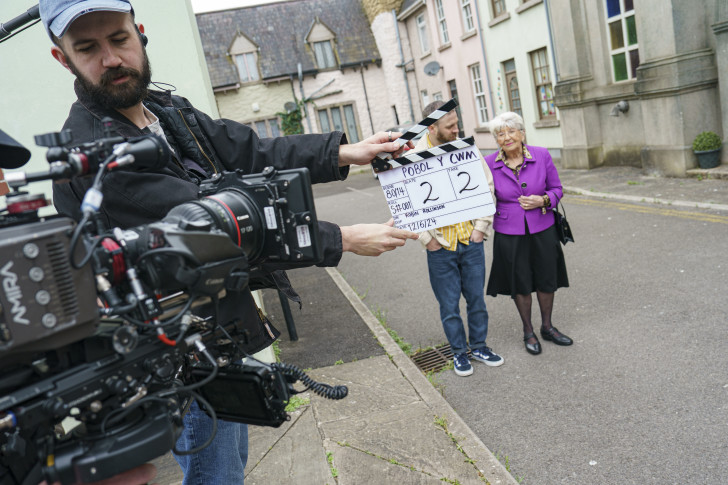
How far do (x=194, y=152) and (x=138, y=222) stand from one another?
1.45ft

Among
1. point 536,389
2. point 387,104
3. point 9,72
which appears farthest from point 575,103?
point 387,104

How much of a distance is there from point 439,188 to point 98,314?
8.86 feet

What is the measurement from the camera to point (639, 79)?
38.8 ft

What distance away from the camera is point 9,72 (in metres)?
4.26

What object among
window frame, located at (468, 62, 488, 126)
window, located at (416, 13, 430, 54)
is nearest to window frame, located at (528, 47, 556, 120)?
window frame, located at (468, 62, 488, 126)

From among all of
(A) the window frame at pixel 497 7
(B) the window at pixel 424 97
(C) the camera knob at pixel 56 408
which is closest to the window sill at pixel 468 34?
(A) the window frame at pixel 497 7

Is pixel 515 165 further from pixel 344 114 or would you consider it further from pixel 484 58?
pixel 344 114

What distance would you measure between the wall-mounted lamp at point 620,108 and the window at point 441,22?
1135 centimetres

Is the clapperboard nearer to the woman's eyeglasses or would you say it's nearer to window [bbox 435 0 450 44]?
the woman's eyeglasses

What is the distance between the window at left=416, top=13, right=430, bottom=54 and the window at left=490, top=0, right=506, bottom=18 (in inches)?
278

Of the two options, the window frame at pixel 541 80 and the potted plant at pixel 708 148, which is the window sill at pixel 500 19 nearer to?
the window frame at pixel 541 80

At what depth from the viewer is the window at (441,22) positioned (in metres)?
23.6

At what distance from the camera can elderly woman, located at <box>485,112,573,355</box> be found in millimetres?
5113

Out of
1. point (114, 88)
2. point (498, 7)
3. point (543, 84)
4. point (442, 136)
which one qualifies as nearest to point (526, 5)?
point (543, 84)
